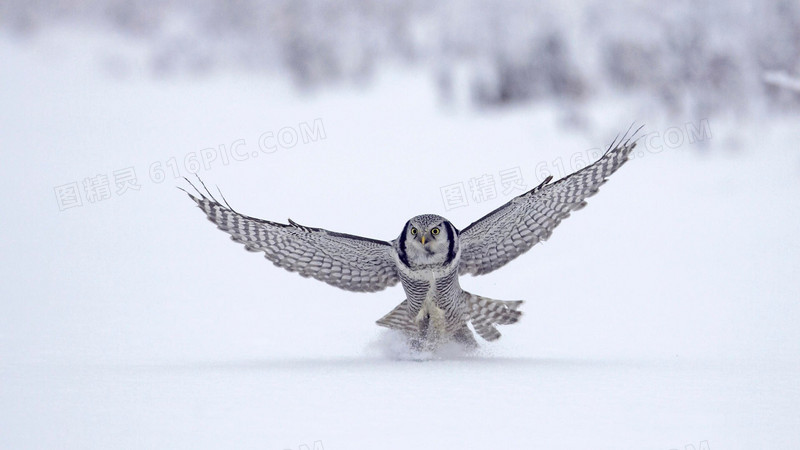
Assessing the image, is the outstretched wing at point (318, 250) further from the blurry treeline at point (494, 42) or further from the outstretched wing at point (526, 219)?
the blurry treeline at point (494, 42)

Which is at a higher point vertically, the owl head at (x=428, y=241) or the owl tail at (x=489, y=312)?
the owl head at (x=428, y=241)

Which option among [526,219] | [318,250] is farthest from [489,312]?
[318,250]

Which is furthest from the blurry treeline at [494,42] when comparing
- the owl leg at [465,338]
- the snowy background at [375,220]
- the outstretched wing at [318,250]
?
the outstretched wing at [318,250]

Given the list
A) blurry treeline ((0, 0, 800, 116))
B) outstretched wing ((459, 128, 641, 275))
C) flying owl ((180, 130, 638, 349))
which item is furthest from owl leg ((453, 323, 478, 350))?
blurry treeline ((0, 0, 800, 116))

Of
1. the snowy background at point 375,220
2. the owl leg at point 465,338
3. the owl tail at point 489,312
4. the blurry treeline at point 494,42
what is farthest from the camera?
the blurry treeline at point 494,42

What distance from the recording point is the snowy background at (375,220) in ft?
13.8

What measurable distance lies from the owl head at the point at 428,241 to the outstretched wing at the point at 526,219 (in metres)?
0.18

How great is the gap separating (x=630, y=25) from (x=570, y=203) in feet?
28.9

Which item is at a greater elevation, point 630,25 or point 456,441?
point 630,25

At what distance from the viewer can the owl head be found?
4957 mm

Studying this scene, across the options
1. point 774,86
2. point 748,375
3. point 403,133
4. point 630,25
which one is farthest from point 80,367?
point 630,25

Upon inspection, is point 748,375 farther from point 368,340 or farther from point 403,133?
point 403,133

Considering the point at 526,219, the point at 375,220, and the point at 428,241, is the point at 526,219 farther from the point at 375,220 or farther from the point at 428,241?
the point at 375,220

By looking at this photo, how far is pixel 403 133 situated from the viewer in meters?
12.9
